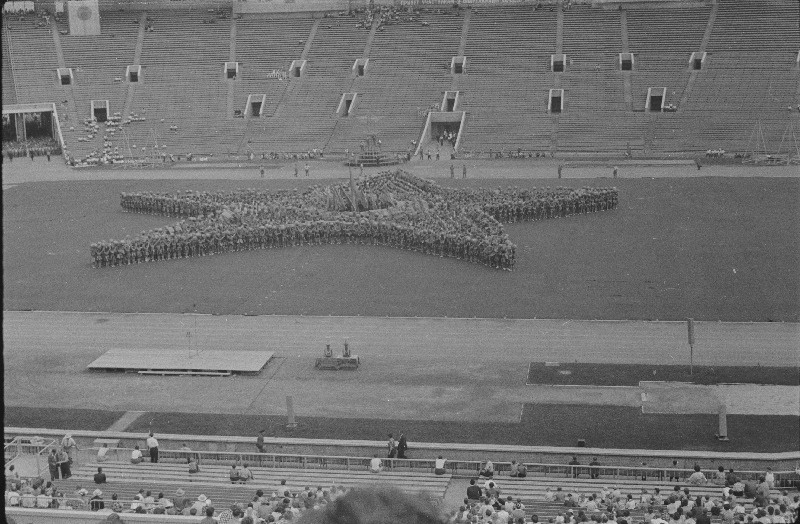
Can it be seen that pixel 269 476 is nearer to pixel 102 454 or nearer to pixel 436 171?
pixel 102 454

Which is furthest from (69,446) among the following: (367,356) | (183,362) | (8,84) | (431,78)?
(8,84)

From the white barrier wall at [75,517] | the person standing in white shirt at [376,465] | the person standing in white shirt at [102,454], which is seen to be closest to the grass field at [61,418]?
the person standing in white shirt at [102,454]

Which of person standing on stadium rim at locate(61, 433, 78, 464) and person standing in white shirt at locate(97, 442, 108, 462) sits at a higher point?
person standing on stadium rim at locate(61, 433, 78, 464)

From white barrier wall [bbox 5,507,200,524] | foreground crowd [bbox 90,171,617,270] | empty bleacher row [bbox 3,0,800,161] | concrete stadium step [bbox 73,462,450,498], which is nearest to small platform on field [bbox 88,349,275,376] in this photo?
concrete stadium step [bbox 73,462,450,498]

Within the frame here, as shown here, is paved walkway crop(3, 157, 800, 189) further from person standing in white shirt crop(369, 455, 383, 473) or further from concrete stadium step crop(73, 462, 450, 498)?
concrete stadium step crop(73, 462, 450, 498)

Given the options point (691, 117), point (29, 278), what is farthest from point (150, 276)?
point (691, 117)

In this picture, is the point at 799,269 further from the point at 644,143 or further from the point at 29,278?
the point at 644,143

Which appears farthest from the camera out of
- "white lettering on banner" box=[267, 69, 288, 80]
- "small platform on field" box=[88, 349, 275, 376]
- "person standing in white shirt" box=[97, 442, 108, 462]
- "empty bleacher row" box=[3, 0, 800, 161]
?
"white lettering on banner" box=[267, 69, 288, 80]
